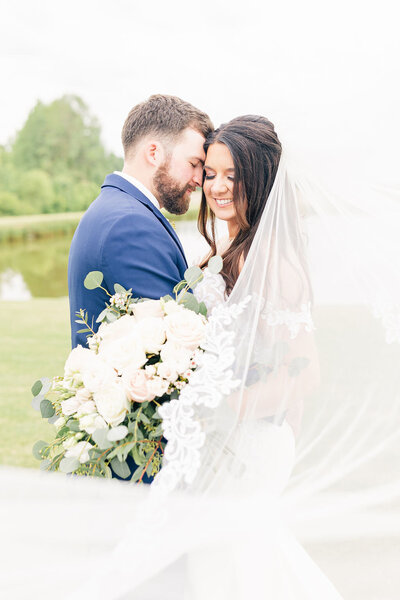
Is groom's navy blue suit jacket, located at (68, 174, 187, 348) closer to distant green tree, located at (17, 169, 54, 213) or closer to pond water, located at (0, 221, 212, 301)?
pond water, located at (0, 221, 212, 301)

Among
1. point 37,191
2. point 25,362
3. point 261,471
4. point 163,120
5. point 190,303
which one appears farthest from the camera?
point 37,191

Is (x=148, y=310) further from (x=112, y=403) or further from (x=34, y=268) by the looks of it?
(x=34, y=268)

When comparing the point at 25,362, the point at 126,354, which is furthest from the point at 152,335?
the point at 25,362

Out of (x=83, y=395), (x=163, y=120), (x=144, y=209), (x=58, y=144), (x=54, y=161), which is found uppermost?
(x=163, y=120)

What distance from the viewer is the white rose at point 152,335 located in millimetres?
1771

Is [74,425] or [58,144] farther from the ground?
[74,425]

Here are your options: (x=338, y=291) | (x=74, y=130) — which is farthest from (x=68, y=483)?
(x=74, y=130)

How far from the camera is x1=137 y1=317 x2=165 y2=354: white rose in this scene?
5.81 feet

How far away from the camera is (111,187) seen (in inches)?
98.1

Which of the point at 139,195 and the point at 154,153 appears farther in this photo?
the point at 154,153

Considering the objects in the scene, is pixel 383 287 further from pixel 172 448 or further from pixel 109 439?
pixel 109 439

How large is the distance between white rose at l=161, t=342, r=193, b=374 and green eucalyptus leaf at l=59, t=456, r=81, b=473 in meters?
0.41

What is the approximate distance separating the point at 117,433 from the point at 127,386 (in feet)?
0.45

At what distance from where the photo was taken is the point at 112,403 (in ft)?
5.63
